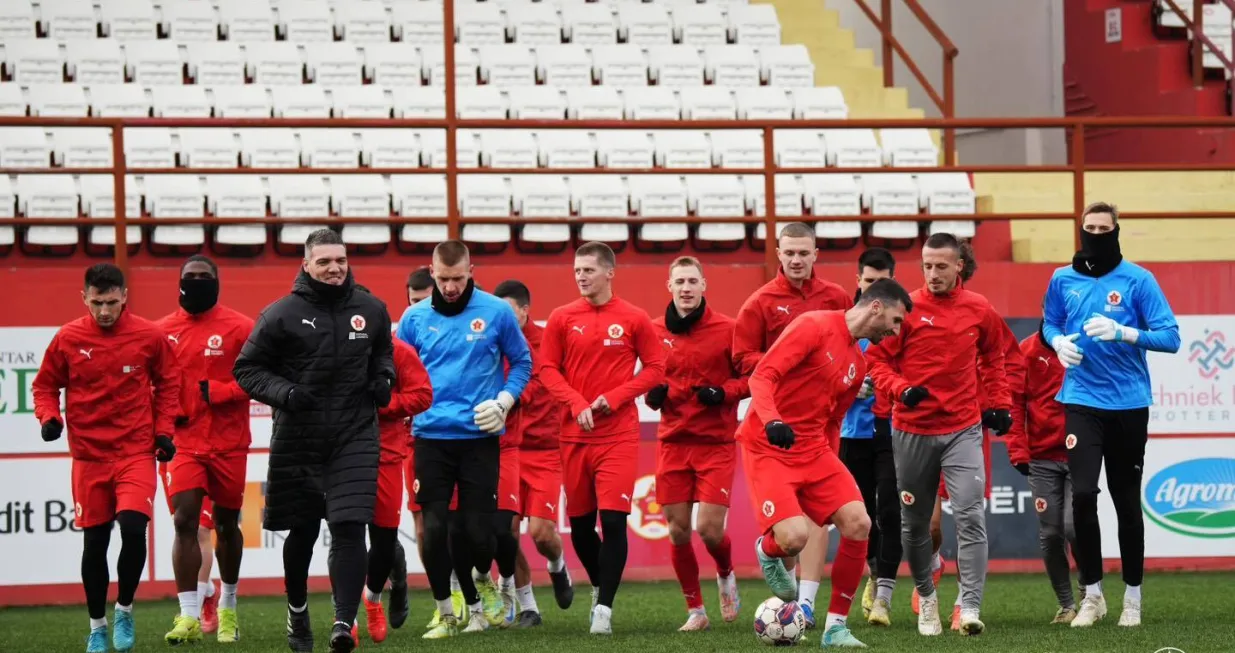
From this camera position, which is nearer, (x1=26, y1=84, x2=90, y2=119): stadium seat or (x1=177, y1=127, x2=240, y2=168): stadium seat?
(x1=177, y1=127, x2=240, y2=168): stadium seat

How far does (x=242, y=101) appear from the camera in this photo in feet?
53.2

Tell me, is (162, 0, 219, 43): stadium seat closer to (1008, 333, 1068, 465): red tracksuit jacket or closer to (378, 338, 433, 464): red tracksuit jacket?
(378, 338, 433, 464): red tracksuit jacket

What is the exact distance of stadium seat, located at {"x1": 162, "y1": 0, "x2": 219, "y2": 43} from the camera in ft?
57.4

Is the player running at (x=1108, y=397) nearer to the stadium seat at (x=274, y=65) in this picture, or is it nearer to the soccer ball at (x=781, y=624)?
the soccer ball at (x=781, y=624)

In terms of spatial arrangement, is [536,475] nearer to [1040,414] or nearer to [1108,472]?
[1040,414]

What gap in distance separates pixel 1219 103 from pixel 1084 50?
7.40ft

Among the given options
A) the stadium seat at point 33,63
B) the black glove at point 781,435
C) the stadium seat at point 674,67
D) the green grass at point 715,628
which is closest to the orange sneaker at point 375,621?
the green grass at point 715,628

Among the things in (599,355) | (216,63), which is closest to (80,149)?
(216,63)

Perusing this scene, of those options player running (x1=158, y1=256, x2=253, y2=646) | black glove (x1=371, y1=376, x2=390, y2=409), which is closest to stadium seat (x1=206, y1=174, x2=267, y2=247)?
player running (x1=158, y1=256, x2=253, y2=646)

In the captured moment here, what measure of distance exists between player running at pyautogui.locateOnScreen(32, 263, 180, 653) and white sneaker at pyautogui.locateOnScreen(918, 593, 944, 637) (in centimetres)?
427

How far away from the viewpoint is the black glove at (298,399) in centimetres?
755

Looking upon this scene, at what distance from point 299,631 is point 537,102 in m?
9.79

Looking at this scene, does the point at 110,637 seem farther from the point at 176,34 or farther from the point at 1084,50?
the point at 1084,50

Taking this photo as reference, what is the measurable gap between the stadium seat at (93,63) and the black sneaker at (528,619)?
914 cm
